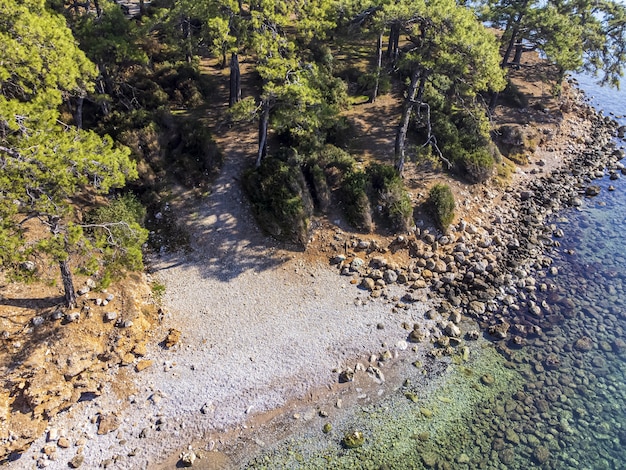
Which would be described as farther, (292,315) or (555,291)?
(555,291)

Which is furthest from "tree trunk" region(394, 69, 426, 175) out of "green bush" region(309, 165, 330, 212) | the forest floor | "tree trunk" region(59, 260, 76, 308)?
"tree trunk" region(59, 260, 76, 308)

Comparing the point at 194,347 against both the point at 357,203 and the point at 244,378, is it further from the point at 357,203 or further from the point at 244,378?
the point at 357,203

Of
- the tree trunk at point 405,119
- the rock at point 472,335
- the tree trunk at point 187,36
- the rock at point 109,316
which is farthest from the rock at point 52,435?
the tree trunk at point 405,119

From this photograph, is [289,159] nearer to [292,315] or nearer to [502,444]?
[292,315]

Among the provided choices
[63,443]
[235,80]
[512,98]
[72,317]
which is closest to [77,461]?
[63,443]

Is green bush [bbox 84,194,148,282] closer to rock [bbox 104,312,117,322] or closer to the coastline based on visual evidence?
rock [bbox 104,312,117,322]

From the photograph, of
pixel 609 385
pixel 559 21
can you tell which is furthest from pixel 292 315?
pixel 559 21
